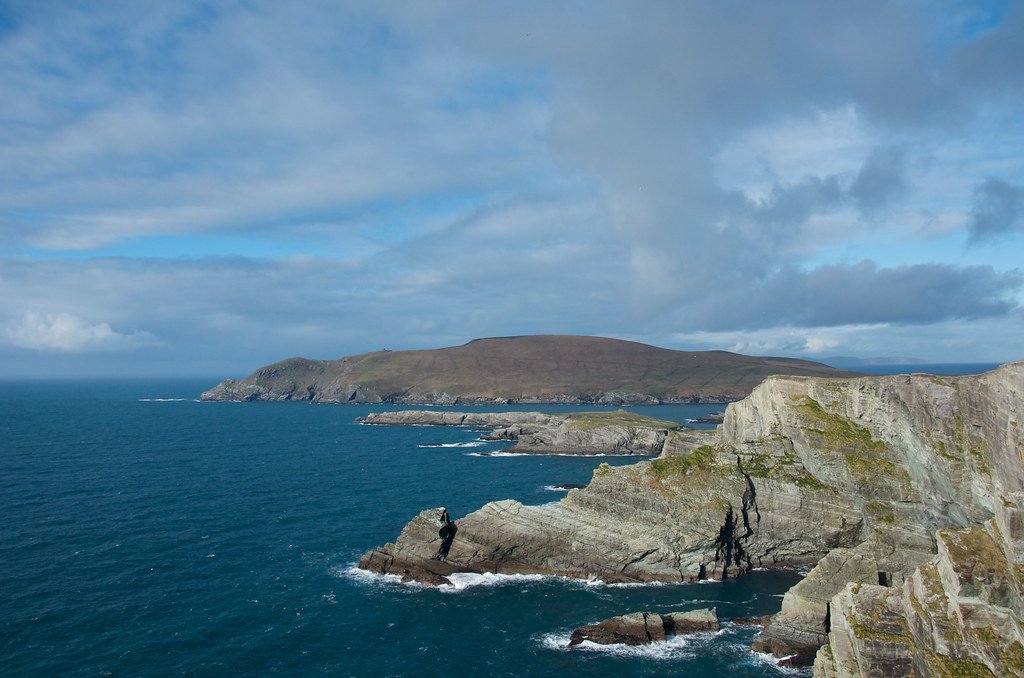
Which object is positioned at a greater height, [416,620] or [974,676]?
[974,676]

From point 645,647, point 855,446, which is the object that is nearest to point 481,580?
point 645,647

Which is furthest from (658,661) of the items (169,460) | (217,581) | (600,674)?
(169,460)

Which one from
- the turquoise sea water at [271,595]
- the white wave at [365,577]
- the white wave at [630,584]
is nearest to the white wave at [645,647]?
the turquoise sea water at [271,595]

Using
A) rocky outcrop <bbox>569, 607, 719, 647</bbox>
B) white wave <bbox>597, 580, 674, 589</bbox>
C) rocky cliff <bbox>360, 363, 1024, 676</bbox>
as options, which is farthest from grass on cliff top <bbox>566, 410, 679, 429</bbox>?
rocky outcrop <bbox>569, 607, 719, 647</bbox>

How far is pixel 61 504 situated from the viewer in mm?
89375

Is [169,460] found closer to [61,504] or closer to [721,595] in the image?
[61,504]

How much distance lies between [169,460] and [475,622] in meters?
96.3

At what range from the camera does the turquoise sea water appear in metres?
47.8

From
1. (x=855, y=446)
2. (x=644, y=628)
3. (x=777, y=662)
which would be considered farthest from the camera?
(x=855, y=446)

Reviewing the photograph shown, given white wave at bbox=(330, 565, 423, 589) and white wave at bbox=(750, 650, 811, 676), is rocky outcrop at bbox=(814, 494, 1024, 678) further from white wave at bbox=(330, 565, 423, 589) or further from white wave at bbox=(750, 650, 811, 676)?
white wave at bbox=(330, 565, 423, 589)

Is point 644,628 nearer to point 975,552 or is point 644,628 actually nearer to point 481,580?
point 481,580

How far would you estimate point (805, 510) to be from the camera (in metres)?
64.9

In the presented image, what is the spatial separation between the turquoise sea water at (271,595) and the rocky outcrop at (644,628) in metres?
1.24

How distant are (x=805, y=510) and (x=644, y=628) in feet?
77.7
